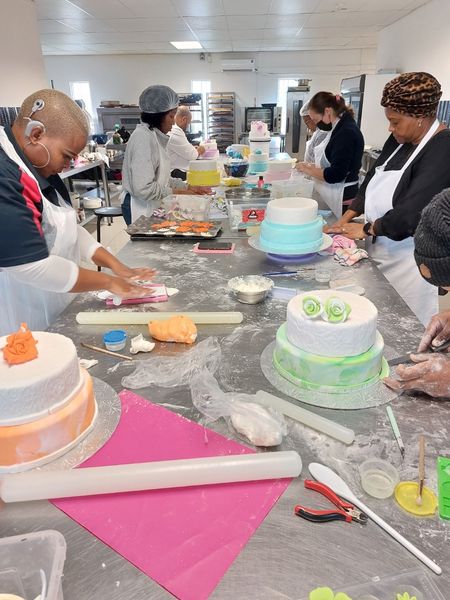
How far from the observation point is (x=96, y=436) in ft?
3.13

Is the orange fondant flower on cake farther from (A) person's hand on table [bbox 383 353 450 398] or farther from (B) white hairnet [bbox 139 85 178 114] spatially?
(B) white hairnet [bbox 139 85 178 114]

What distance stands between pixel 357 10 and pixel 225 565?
7.70 meters

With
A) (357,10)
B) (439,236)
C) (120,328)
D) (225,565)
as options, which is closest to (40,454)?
(225,565)

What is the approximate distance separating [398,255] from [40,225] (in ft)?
5.71

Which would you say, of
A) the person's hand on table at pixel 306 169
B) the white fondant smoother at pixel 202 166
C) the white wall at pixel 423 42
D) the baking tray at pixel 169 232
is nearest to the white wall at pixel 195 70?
the white wall at pixel 423 42

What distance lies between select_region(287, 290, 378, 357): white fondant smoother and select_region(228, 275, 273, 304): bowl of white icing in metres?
0.48

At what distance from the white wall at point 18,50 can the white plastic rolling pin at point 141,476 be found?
20.5ft

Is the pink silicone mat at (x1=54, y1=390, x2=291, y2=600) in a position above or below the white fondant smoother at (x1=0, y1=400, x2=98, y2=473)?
below

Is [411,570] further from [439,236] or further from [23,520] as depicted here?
[439,236]

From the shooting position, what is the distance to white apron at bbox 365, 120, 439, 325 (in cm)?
210

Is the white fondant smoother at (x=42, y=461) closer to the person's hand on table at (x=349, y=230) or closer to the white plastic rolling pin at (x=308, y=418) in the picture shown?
the white plastic rolling pin at (x=308, y=418)

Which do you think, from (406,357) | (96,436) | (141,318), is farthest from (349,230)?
(96,436)

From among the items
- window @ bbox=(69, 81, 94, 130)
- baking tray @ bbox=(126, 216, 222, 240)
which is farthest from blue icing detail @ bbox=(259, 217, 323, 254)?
window @ bbox=(69, 81, 94, 130)

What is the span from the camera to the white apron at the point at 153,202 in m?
3.19
